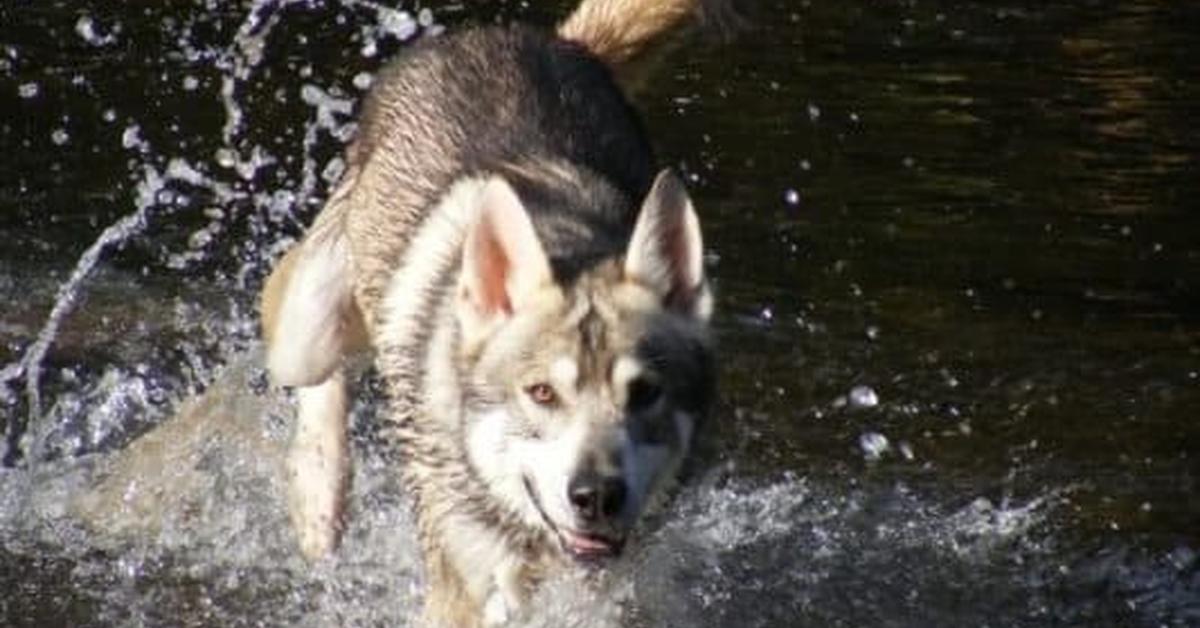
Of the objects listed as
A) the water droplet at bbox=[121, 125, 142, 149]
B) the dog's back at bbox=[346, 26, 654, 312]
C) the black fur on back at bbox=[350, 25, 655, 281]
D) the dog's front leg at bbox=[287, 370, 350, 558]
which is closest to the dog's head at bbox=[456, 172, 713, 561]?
the black fur on back at bbox=[350, 25, 655, 281]

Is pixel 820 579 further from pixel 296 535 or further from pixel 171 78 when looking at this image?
pixel 171 78

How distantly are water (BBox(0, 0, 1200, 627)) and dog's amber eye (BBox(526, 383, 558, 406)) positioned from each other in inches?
27.1

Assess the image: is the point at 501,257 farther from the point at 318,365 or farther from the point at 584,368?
the point at 318,365

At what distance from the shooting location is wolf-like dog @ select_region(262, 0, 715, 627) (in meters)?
6.67

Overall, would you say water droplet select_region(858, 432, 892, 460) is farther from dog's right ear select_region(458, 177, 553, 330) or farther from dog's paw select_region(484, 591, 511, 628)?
dog's right ear select_region(458, 177, 553, 330)

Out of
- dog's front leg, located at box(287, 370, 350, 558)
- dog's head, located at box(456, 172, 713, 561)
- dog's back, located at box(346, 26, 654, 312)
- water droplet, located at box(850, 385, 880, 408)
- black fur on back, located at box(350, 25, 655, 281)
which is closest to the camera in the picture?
dog's head, located at box(456, 172, 713, 561)

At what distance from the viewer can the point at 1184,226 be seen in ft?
37.7

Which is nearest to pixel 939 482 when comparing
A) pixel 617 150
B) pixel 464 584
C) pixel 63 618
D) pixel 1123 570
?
pixel 1123 570

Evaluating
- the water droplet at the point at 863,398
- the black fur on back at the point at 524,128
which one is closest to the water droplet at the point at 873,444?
the water droplet at the point at 863,398

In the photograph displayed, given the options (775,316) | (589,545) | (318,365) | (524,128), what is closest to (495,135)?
(524,128)

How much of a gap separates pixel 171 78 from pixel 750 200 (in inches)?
135

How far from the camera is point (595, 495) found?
646 centimetres

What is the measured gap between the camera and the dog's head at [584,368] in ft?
21.5

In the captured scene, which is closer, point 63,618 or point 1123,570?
point 63,618
